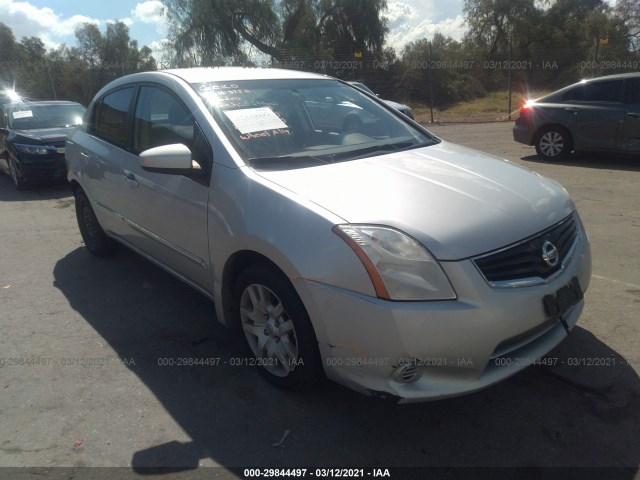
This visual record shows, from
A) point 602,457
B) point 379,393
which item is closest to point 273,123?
point 379,393

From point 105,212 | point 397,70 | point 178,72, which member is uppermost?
point 397,70

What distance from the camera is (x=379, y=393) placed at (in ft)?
7.64

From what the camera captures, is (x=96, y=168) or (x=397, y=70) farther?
(x=397, y=70)

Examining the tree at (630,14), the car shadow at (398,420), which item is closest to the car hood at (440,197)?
the car shadow at (398,420)

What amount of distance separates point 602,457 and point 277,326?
1633 mm

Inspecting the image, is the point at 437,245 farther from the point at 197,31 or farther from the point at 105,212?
the point at 197,31

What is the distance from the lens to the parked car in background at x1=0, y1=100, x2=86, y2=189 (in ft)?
29.2

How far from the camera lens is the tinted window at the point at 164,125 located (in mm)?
3154

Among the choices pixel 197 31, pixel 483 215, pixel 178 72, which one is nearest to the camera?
pixel 483 215

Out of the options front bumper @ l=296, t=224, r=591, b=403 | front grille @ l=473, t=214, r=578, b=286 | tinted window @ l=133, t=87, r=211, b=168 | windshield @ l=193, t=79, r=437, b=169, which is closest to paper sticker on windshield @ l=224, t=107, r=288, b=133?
windshield @ l=193, t=79, r=437, b=169

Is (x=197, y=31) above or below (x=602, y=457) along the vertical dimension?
above

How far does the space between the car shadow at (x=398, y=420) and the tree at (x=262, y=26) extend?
26682mm

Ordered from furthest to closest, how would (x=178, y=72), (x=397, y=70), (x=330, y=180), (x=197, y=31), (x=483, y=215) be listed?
(x=197, y=31), (x=397, y=70), (x=178, y=72), (x=330, y=180), (x=483, y=215)

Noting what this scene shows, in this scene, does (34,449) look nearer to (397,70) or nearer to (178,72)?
(178,72)
